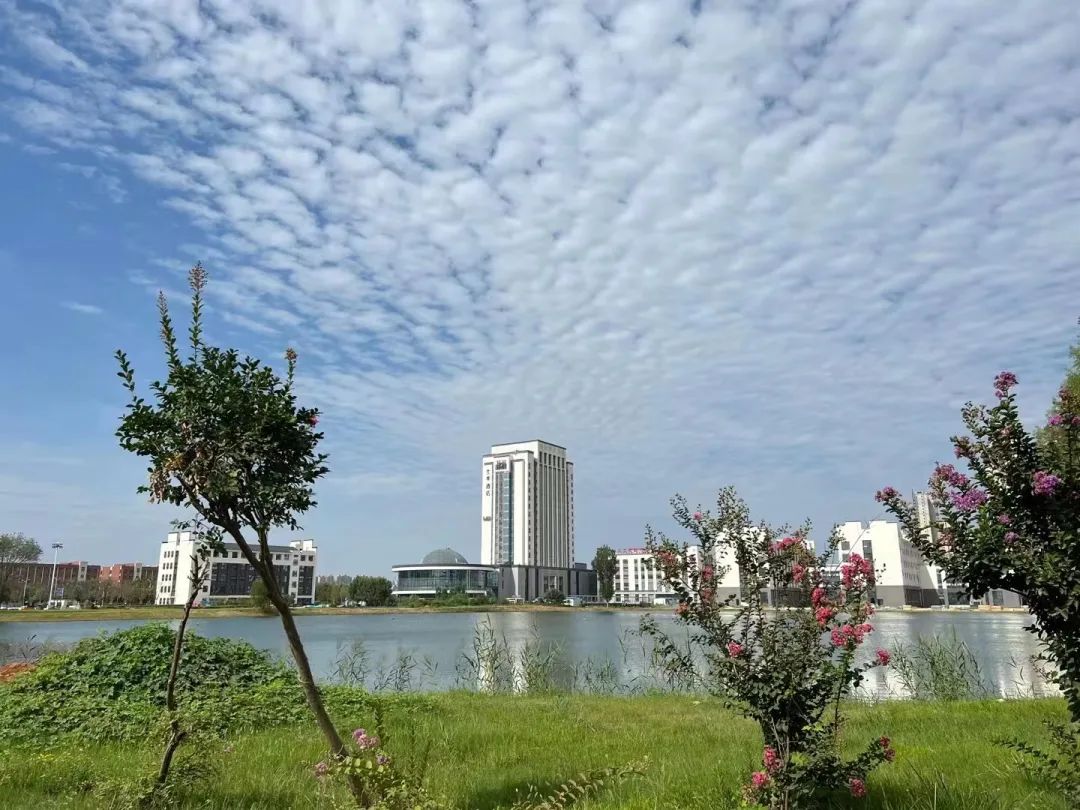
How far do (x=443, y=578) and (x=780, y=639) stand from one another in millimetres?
153568

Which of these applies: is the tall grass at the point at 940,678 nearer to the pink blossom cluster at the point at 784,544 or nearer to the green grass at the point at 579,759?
the green grass at the point at 579,759

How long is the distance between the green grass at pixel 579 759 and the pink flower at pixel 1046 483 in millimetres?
2324

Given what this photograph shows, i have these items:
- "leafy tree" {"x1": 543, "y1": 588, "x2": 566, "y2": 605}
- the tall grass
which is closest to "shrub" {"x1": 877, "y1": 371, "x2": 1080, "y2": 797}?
the tall grass

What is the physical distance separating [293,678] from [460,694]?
4388mm

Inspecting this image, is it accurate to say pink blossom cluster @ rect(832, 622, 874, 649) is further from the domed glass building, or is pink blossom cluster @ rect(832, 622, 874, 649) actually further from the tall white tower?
the tall white tower

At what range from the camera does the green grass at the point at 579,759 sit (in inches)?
250

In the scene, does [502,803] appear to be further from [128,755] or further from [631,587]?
[631,587]

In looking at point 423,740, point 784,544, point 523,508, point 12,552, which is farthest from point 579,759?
A: point 523,508

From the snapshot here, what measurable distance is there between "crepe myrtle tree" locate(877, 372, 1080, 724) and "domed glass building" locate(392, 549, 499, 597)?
148m

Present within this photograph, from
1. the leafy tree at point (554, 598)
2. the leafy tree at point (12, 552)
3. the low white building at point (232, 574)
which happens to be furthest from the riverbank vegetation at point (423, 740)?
the leafy tree at point (554, 598)

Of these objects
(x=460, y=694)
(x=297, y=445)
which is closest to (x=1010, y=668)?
(x=460, y=694)

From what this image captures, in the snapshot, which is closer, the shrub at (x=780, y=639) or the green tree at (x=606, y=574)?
the shrub at (x=780, y=639)

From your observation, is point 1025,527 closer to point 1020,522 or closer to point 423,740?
point 1020,522

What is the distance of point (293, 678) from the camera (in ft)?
40.8
